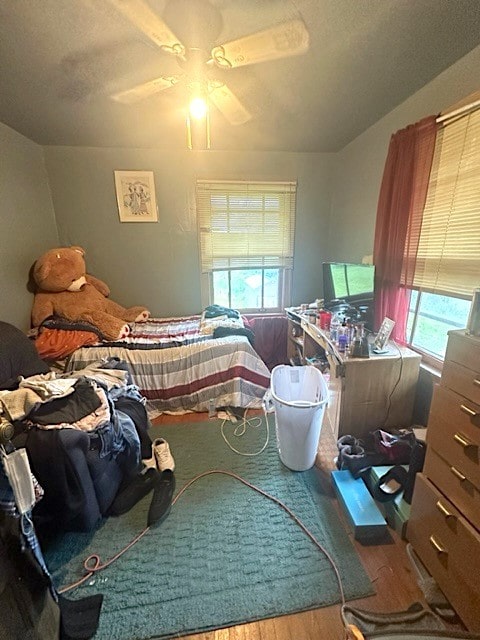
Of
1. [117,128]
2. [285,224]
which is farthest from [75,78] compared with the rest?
[285,224]

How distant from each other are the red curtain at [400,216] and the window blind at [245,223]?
4.23ft

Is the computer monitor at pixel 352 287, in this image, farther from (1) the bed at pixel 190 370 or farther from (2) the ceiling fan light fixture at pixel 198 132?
(2) the ceiling fan light fixture at pixel 198 132

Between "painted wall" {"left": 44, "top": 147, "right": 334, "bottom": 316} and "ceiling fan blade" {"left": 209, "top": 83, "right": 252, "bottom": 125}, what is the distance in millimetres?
914

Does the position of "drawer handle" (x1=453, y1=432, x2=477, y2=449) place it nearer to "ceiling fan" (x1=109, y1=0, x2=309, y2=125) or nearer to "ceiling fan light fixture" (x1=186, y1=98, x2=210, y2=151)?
"ceiling fan" (x1=109, y1=0, x2=309, y2=125)

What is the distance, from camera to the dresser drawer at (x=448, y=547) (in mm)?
951

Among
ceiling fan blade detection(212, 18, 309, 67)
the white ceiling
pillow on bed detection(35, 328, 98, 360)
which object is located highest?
the white ceiling

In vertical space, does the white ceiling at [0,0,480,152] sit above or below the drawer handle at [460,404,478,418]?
above

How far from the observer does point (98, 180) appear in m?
2.94

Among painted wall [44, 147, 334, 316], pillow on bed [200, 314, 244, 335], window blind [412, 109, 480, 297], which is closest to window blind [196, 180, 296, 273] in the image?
painted wall [44, 147, 334, 316]

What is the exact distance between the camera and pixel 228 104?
6.13 feet

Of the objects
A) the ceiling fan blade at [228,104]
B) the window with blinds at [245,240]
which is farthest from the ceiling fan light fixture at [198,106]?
the window with blinds at [245,240]

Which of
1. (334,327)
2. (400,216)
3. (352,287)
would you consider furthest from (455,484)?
(400,216)

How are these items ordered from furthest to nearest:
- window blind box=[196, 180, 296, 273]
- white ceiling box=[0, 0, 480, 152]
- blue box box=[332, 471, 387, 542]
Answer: window blind box=[196, 180, 296, 273]
blue box box=[332, 471, 387, 542]
white ceiling box=[0, 0, 480, 152]

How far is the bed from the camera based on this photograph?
90.7 inches
